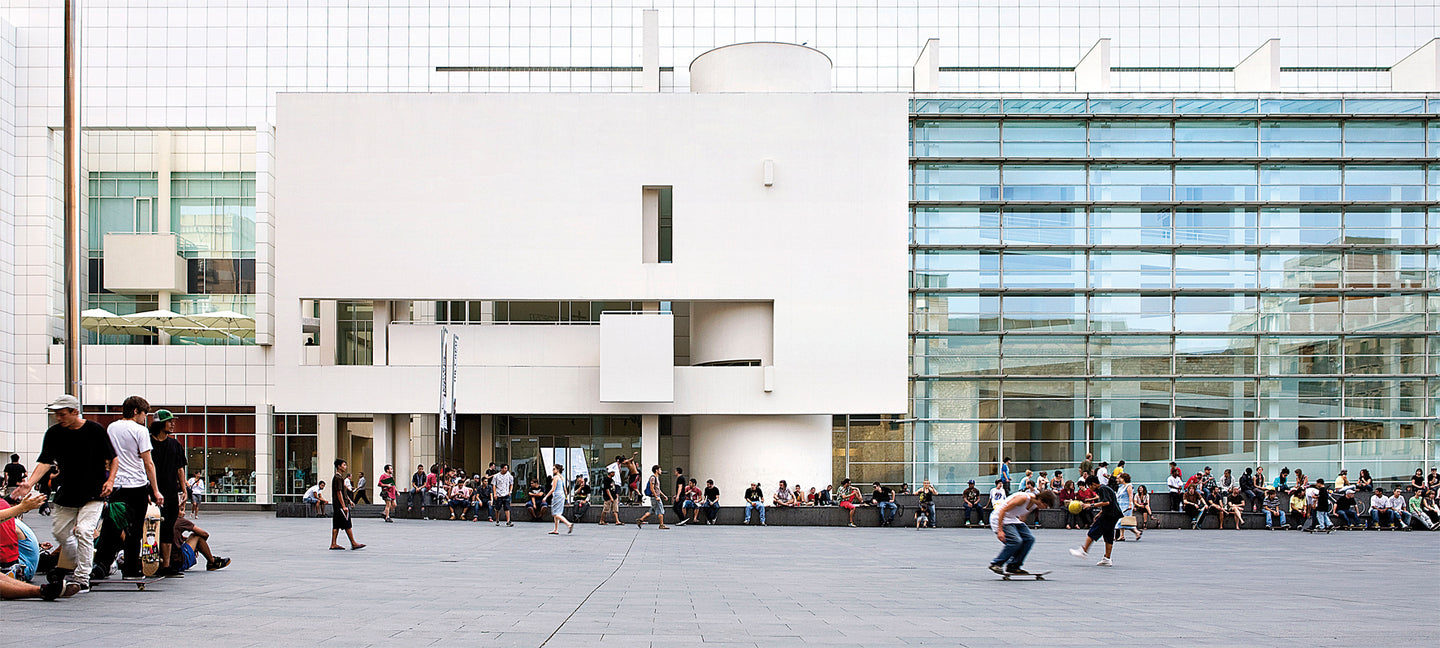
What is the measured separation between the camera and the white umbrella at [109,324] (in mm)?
34875

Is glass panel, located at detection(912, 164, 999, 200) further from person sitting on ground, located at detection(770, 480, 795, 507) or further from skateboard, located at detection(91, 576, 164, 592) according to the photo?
skateboard, located at detection(91, 576, 164, 592)

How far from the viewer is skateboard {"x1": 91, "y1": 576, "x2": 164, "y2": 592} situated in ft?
30.5

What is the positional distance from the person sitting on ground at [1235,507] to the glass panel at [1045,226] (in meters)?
10.2

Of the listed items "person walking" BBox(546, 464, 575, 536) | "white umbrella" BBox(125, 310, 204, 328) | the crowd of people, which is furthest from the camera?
"white umbrella" BBox(125, 310, 204, 328)

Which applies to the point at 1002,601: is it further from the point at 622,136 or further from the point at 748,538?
the point at 622,136

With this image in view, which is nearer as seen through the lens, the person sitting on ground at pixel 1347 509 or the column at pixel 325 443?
the person sitting on ground at pixel 1347 509

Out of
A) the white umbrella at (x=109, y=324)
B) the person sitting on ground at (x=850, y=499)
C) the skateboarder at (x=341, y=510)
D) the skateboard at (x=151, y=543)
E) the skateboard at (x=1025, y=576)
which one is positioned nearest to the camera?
the skateboard at (x=151, y=543)

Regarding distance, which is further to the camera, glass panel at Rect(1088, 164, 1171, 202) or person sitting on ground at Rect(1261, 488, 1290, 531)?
glass panel at Rect(1088, 164, 1171, 202)

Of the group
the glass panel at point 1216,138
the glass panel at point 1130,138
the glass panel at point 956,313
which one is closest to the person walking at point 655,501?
the glass panel at point 956,313

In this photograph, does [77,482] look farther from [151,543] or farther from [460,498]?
[460,498]

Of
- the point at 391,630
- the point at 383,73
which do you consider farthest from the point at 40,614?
the point at 383,73

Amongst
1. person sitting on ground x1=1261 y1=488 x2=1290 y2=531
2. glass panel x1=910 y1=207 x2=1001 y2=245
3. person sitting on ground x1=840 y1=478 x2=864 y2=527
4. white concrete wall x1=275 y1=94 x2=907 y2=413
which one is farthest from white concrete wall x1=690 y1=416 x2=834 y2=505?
person sitting on ground x1=1261 y1=488 x2=1290 y2=531

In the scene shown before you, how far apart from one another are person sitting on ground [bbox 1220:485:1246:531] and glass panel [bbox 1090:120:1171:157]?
12169mm

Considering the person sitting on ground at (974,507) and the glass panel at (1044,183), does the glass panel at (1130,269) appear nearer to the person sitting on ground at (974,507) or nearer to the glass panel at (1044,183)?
the glass panel at (1044,183)
